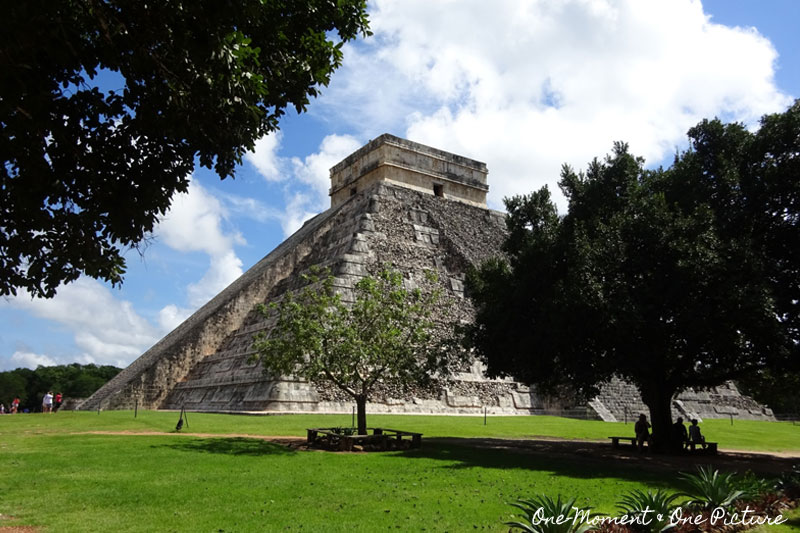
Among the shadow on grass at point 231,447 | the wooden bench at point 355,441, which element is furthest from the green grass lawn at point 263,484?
the wooden bench at point 355,441

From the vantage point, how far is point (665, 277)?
39.6 feet

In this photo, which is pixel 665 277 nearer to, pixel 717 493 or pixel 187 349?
pixel 717 493

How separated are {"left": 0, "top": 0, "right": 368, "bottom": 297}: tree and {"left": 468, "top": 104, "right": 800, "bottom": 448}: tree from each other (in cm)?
797

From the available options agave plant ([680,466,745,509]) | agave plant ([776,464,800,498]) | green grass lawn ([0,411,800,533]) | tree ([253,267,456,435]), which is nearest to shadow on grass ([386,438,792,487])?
green grass lawn ([0,411,800,533])

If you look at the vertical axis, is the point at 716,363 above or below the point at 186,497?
above

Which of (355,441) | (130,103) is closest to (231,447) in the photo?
(355,441)

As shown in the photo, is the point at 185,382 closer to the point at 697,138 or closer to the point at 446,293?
the point at 446,293

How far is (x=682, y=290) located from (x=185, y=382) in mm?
18375

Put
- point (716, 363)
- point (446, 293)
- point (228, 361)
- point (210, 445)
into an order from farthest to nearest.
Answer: point (446, 293), point (228, 361), point (716, 363), point (210, 445)

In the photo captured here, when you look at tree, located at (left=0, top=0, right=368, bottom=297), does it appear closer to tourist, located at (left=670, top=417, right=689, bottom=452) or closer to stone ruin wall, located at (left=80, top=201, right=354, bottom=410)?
tourist, located at (left=670, top=417, right=689, bottom=452)

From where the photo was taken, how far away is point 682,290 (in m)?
11.7

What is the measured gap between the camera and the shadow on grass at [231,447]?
10664 millimetres

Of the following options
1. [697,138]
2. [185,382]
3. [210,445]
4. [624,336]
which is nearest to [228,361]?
[185,382]

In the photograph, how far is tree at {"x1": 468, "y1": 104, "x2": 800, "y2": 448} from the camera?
11578 mm
